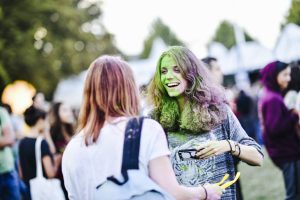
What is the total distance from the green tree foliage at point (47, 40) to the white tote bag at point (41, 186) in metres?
20.4

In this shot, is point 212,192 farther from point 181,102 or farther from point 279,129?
point 279,129

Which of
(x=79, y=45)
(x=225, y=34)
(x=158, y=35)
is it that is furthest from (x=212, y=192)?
(x=225, y=34)

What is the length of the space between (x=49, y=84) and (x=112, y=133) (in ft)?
105

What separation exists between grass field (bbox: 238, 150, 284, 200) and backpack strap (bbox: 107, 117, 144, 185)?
5.55 meters

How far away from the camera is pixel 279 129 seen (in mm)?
5465

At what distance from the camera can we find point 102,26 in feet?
142

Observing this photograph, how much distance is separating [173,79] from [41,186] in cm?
260

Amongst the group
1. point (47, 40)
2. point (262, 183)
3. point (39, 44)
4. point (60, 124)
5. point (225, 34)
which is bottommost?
point (262, 183)

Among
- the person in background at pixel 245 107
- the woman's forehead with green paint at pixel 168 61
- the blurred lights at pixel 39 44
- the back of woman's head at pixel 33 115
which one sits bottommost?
the person in background at pixel 245 107

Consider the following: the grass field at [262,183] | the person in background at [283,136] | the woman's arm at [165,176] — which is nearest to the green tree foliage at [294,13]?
the grass field at [262,183]

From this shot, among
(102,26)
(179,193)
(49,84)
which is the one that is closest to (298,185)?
(179,193)

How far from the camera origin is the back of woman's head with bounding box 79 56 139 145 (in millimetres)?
2492

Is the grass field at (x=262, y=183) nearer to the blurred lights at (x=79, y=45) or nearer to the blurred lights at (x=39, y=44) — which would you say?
the blurred lights at (x=39, y=44)

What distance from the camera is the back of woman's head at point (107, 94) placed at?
8.18ft
